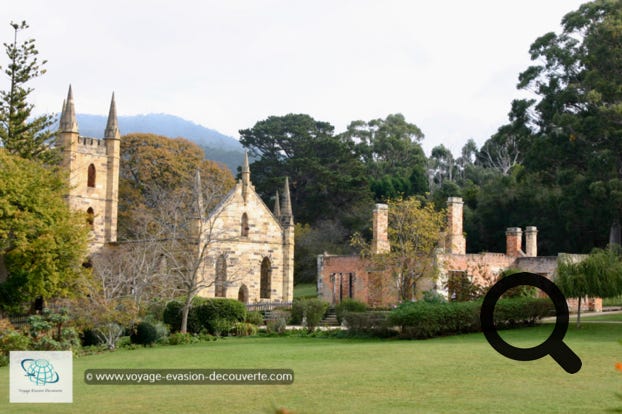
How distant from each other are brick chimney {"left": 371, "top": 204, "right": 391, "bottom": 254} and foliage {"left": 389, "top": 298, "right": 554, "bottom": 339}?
31.6 ft

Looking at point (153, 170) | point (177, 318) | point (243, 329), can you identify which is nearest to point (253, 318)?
point (243, 329)

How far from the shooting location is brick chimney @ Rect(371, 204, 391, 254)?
35.1 metres

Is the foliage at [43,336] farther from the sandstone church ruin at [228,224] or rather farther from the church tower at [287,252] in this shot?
the church tower at [287,252]

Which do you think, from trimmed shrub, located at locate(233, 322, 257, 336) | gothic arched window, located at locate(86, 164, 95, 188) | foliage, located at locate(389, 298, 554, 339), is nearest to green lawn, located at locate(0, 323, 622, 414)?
foliage, located at locate(389, 298, 554, 339)

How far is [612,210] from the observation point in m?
37.0

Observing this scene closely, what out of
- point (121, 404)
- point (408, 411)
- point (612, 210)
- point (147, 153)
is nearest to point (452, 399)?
point (408, 411)

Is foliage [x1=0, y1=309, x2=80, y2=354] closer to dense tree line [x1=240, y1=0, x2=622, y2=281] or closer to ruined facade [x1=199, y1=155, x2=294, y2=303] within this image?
ruined facade [x1=199, y1=155, x2=294, y2=303]

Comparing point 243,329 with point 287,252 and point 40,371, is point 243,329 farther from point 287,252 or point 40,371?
point 40,371

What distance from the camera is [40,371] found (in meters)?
12.3

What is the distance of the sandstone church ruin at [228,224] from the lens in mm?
41438

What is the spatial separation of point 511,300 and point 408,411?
13.9 m

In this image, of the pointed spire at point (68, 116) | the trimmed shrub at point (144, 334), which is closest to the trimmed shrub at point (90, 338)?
the trimmed shrub at point (144, 334)

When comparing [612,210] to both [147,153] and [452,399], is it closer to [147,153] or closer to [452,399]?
[452,399]

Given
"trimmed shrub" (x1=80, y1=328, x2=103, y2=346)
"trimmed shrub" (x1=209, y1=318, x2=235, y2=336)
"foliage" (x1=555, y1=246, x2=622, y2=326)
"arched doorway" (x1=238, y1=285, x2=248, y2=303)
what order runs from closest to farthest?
1. "trimmed shrub" (x1=80, y1=328, x2=103, y2=346)
2. "foliage" (x1=555, y1=246, x2=622, y2=326)
3. "trimmed shrub" (x1=209, y1=318, x2=235, y2=336)
4. "arched doorway" (x1=238, y1=285, x2=248, y2=303)
